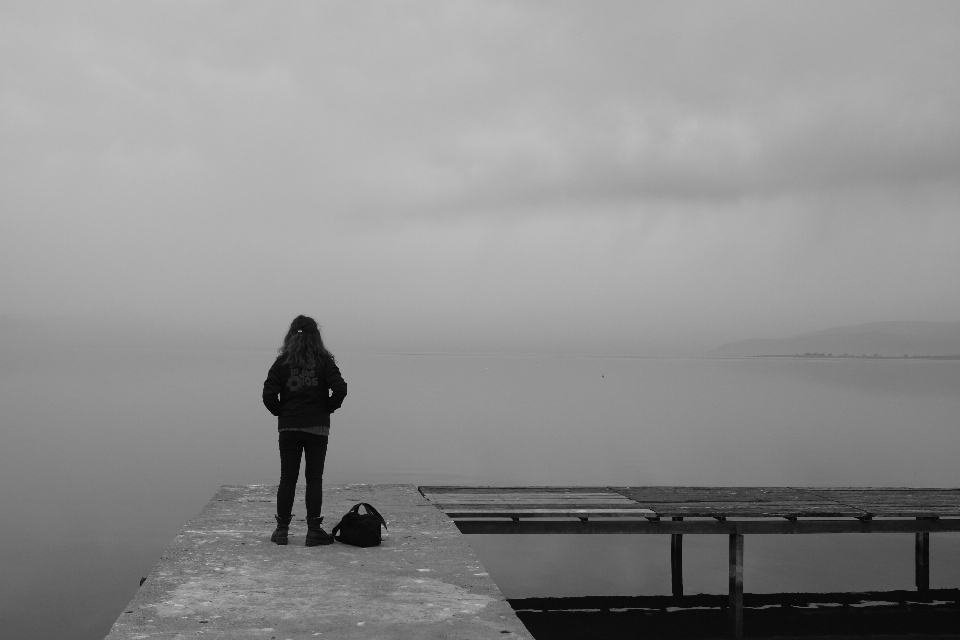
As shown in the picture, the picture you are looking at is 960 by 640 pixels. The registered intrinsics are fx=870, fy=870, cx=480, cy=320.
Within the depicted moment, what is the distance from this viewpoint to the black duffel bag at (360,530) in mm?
8875

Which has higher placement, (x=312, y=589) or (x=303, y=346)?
(x=303, y=346)

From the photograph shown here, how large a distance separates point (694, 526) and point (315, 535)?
558 cm

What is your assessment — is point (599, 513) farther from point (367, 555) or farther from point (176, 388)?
point (176, 388)

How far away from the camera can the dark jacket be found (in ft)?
28.5

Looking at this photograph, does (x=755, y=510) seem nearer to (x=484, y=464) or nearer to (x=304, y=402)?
(x=304, y=402)

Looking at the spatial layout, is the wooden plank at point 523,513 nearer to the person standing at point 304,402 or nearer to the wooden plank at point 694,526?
the wooden plank at point 694,526

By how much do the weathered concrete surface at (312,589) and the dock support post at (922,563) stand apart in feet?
36.4

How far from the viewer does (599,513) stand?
11.6 m

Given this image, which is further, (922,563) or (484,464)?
(484,464)

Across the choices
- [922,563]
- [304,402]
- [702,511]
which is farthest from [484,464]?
[304,402]

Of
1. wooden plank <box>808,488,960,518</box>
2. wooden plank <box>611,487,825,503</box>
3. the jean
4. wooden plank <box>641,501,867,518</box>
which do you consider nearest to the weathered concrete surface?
the jean

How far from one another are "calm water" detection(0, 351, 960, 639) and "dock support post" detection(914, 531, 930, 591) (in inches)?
34.4

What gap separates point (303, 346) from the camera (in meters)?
8.73

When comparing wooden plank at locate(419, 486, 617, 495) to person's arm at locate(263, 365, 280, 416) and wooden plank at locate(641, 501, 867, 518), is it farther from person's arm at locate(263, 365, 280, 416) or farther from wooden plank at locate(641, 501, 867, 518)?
person's arm at locate(263, 365, 280, 416)
